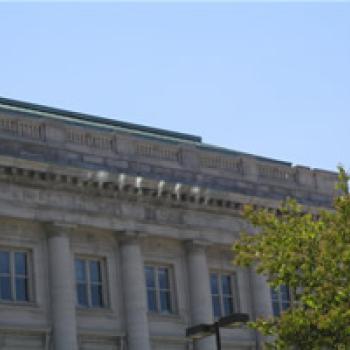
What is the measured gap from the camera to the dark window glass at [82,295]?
3484 centimetres

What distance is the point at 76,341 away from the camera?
33.1 meters

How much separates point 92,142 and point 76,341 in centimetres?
769

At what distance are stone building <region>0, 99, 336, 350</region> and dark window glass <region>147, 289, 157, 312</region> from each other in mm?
46

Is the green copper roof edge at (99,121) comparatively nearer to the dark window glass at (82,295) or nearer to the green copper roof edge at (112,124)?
the green copper roof edge at (112,124)

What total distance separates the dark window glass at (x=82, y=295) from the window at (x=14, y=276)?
214cm

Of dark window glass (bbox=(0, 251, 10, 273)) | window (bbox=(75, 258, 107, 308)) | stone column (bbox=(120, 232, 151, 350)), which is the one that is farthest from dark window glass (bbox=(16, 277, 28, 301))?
stone column (bbox=(120, 232, 151, 350))

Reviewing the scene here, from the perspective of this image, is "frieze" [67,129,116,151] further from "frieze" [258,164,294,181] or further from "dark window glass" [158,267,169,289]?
"frieze" [258,164,294,181]

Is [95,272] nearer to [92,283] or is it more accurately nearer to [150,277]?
[92,283]

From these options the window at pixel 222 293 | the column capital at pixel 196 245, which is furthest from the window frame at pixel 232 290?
the column capital at pixel 196 245

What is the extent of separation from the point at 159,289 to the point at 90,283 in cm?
321

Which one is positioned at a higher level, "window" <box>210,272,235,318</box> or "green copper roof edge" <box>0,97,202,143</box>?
"green copper roof edge" <box>0,97,202,143</box>

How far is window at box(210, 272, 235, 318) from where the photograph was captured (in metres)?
39.0

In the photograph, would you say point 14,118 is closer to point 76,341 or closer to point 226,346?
point 76,341

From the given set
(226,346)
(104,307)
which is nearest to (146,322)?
(104,307)
